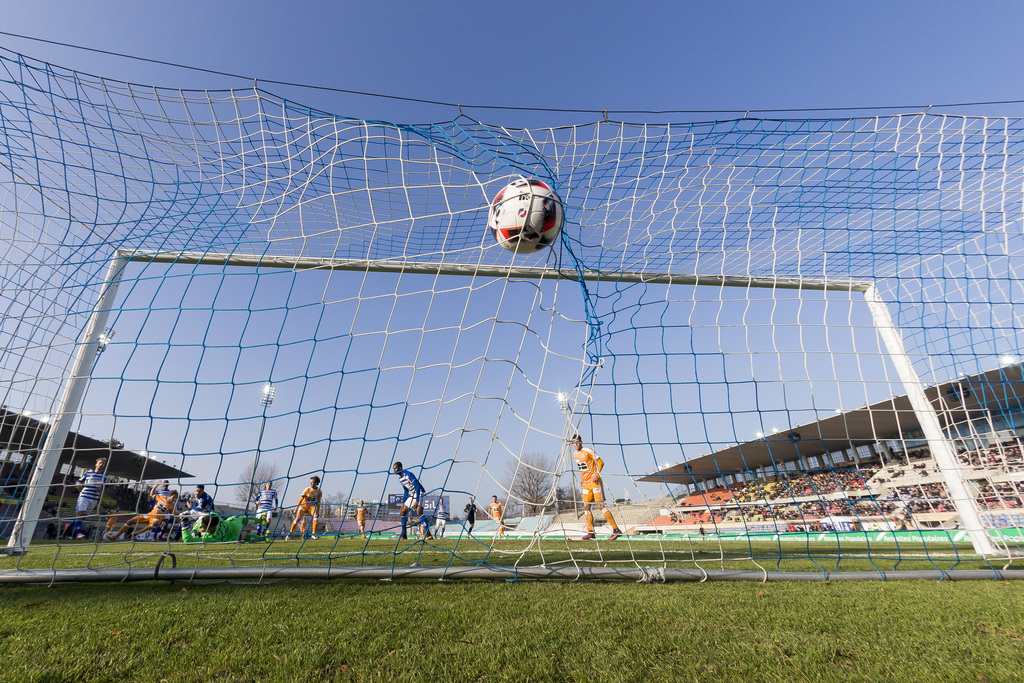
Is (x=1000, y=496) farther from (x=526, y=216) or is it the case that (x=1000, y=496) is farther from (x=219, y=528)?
(x=219, y=528)

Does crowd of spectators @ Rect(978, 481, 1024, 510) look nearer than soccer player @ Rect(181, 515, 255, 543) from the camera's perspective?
Yes

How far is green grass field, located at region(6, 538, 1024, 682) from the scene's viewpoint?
1642 millimetres

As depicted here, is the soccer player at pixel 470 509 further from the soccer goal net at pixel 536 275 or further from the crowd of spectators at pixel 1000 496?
the crowd of spectators at pixel 1000 496

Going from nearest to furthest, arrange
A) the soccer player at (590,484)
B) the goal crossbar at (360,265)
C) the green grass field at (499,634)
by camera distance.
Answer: the green grass field at (499,634) → the goal crossbar at (360,265) → the soccer player at (590,484)

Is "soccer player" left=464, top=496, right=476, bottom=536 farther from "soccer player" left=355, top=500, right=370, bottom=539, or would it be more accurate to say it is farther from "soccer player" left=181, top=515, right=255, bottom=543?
"soccer player" left=181, top=515, right=255, bottom=543

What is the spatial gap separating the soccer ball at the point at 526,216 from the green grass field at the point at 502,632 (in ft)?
9.05

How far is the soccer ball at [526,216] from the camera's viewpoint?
391cm

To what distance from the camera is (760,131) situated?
4.85 m

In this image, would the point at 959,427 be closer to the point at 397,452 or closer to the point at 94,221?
the point at 397,452

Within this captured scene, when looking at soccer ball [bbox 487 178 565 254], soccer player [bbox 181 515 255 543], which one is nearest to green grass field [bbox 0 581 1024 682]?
soccer ball [bbox 487 178 565 254]

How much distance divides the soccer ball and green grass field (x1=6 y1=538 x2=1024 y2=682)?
2.76m

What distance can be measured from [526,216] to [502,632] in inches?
120

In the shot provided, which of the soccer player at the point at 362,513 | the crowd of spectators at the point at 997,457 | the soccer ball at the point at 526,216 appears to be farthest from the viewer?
the crowd of spectators at the point at 997,457

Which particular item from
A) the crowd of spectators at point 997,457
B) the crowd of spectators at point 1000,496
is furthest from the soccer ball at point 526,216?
the crowd of spectators at point 1000,496
